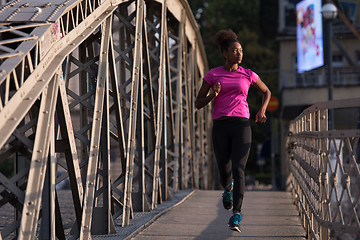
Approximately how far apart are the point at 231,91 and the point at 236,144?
500 mm

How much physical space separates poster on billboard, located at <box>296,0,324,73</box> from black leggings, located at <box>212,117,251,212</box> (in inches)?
1258

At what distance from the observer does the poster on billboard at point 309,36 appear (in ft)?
128

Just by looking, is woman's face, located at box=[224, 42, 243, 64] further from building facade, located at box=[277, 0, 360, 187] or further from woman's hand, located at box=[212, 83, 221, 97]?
building facade, located at box=[277, 0, 360, 187]

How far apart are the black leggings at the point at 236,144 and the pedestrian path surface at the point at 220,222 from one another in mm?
789

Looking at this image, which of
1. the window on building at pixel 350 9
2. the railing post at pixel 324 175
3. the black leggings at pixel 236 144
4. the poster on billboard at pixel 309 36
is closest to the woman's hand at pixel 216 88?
the black leggings at pixel 236 144

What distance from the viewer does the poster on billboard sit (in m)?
39.0

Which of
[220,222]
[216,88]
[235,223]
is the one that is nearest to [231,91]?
[216,88]

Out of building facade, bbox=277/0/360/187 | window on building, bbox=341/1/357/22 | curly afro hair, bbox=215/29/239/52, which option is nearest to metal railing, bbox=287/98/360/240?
curly afro hair, bbox=215/29/239/52

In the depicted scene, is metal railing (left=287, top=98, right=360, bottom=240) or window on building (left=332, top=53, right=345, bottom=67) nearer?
metal railing (left=287, top=98, right=360, bottom=240)

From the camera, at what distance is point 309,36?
131 feet

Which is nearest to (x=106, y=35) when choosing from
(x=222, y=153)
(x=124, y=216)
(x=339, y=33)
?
(x=222, y=153)

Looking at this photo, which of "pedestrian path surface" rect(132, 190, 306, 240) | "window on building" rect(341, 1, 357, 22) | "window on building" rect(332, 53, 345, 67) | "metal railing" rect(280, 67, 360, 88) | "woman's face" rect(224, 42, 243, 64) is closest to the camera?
"woman's face" rect(224, 42, 243, 64)

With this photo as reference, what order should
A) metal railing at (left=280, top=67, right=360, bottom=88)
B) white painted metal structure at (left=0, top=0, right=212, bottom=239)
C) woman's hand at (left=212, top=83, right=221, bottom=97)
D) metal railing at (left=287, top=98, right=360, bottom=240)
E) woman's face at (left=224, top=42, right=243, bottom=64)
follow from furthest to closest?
metal railing at (left=280, top=67, right=360, bottom=88)
woman's face at (left=224, top=42, right=243, bottom=64)
woman's hand at (left=212, top=83, right=221, bottom=97)
metal railing at (left=287, top=98, right=360, bottom=240)
white painted metal structure at (left=0, top=0, right=212, bottom=239)

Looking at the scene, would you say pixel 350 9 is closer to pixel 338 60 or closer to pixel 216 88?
pixel 338 60
